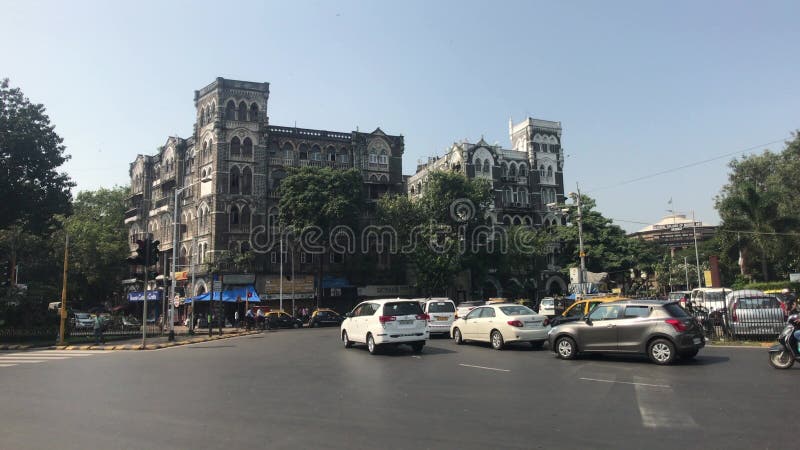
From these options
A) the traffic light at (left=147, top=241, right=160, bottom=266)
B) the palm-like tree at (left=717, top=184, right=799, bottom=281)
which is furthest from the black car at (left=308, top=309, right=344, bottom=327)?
the palm-like tree at (left=717, top=184, right=799, bottom=281)

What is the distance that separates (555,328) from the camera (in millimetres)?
14719

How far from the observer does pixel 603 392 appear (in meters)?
9.54

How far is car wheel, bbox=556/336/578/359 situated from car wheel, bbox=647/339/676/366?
196cm

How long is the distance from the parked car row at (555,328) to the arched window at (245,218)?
2967cm

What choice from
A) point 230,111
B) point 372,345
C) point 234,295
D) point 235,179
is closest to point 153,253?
point 372,345

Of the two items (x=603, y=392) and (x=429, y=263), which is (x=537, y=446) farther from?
Answer: (x=429, y=263)

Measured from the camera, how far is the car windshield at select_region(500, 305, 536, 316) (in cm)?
1719

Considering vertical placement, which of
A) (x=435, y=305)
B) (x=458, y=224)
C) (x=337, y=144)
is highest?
(x=337, y=144)

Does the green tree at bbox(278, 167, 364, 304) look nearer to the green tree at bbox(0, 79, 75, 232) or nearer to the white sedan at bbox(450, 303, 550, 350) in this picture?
the green tree at bbox(0, 79, 75, 232)

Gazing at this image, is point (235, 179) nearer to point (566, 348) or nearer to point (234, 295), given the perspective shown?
point (234, 295)

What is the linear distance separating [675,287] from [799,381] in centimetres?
7446

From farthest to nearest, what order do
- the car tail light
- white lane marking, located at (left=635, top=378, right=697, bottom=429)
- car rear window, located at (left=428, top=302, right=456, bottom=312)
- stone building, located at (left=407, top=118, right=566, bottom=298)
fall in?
stone building, located at (left=407, top=118, right=566, bottom=298), car rear window, located at (left=428, top=302, right=456, bottom=312), the car tail light, white lane marking, located at (left=635, top=378, right=697, bottom=429)

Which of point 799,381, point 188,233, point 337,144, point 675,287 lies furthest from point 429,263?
point 675,287

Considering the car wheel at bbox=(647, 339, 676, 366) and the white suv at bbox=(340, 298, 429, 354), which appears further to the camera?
the white suv at bbox=(340, 298, 429, 354)
